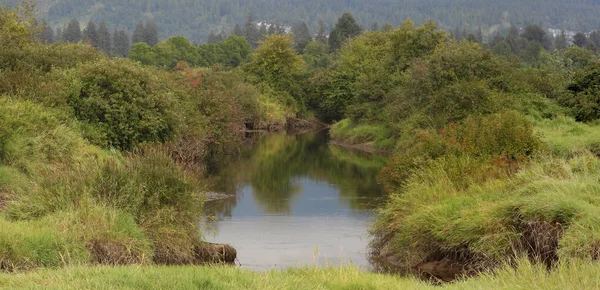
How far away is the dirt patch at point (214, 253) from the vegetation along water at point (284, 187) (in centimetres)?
5

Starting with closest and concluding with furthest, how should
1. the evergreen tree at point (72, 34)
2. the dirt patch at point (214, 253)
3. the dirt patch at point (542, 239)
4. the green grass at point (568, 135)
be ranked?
the dirt patch at point (542, 239) < the dirt patch at point (214, 253) < the green grass at point (568, 135) < the evergreen tree at point (72, 34)

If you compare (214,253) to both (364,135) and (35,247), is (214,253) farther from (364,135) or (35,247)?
(364,135)

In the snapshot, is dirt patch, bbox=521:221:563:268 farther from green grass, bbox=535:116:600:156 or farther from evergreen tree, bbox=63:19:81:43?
evergreen tree, bbox=63:19:81:43

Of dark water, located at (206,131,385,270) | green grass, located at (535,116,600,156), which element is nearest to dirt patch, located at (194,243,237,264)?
dark water, located at (206,131,385,270)

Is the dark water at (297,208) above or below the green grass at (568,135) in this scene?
below

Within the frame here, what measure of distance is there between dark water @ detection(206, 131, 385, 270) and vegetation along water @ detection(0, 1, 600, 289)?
0.14 metres

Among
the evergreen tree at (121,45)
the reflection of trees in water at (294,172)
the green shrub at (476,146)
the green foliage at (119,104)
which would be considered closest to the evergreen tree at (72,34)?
the evergreen tree at (121,45)

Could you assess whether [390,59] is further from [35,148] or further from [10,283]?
[10,283]

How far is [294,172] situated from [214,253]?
2433cm

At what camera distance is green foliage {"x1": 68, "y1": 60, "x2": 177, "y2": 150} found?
32.3m

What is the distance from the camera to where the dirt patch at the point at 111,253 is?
16.5 meters

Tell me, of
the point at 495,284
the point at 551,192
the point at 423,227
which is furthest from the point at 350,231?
the point at 495,284

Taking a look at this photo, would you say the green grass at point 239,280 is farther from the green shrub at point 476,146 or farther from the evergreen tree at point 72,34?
the evergreen tree at point 72,34

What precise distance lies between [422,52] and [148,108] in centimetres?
3450
